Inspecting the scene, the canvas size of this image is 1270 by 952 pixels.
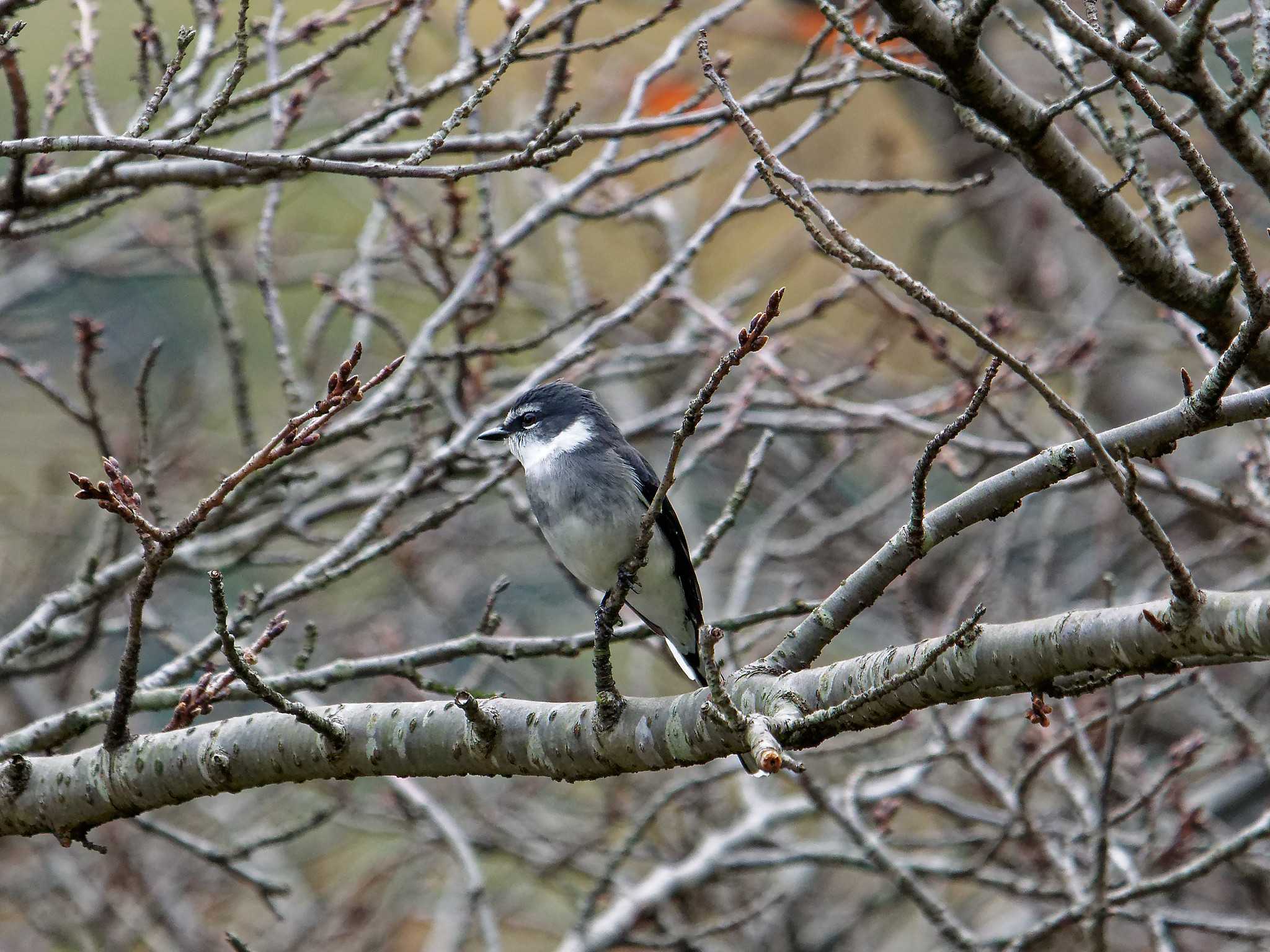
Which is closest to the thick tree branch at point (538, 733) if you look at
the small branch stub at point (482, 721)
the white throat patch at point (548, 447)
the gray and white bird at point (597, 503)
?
the small branch stub at point (482, 721)

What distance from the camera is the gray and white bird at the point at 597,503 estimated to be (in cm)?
399

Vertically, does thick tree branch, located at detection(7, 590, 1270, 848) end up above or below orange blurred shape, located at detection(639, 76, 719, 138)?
below

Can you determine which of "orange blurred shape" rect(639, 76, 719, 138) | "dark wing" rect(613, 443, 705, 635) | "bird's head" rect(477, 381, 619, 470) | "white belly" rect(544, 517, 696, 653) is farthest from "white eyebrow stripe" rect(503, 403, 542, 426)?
"orange blurred shape" rect(639, 76, 719, 138)

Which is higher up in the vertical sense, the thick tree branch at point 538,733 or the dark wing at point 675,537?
the dark wing at point 675,537

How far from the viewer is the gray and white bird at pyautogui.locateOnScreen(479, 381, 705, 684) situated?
399cm

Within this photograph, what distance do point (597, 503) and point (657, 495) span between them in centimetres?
191

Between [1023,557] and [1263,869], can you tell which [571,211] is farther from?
[1023,557]

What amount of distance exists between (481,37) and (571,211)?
8.00m

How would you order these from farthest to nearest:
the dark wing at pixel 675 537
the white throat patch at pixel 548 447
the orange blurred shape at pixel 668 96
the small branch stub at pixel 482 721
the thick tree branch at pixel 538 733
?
1. the orange blurred shape at pixel 668 96
2. the dark wing at pixel 675 537
3. the white throat patch at pixel 548 447
4. the small branch stub at pixel 482 721
5. the thick tree branch at pixel 538 733

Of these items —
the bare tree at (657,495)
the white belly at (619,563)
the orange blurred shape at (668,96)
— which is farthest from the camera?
the orange blurred shape at (668,96)

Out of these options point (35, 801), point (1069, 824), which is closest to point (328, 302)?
point (35, 801)

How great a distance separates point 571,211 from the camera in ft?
14.1

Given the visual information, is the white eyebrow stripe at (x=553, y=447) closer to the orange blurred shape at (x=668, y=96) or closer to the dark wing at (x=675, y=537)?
the dark wing at (x=675, y=537)

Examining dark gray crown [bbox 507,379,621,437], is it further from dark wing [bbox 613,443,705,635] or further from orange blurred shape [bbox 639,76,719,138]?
orange blurred shape [bbox 639,76,719,138]
